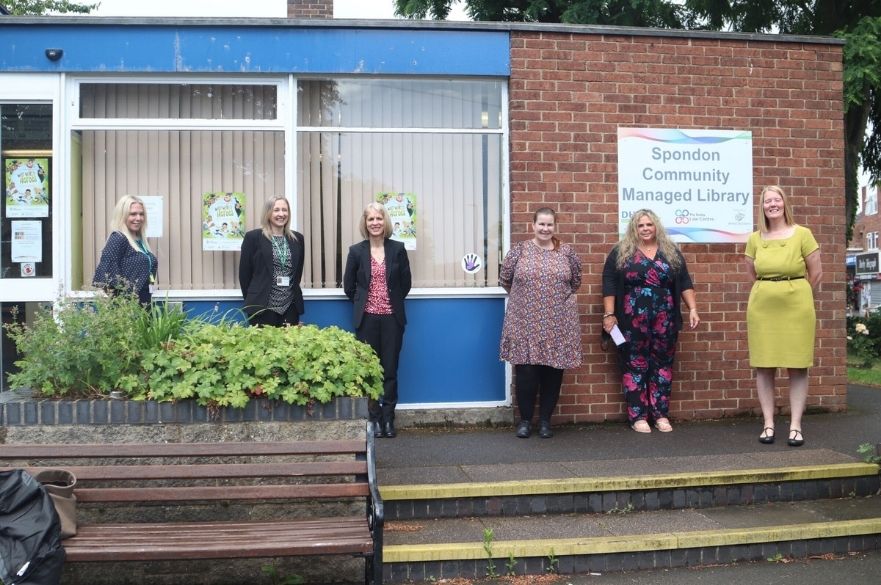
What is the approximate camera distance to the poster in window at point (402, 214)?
24.7 feet

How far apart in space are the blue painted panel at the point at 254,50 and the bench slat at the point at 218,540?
4255mm

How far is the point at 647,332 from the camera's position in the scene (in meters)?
6.92

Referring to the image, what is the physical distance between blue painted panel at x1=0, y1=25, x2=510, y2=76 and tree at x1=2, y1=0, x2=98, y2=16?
23522 mm

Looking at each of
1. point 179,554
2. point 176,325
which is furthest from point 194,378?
point 179,554

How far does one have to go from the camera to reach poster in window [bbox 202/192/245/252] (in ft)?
24.1

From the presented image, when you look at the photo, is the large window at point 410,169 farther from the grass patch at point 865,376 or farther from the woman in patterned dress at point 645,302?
the grass patch at point 865,376

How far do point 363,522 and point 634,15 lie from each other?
61.4 ft

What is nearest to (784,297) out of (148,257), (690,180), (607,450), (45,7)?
(690,180)

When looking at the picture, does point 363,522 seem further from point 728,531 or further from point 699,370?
point 699,370

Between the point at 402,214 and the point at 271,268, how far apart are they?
4.45 ft

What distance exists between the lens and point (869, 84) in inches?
555

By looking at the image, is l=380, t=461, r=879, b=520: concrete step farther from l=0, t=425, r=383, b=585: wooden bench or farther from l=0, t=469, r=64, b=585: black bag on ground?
l=0, t=469, r=64, b=585: black bag on ground

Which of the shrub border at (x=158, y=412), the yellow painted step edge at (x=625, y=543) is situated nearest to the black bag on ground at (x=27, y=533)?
the shrub border at (x=158, y=412)

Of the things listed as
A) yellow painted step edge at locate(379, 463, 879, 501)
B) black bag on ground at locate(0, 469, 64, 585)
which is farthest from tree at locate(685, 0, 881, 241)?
Answer: black bag on ground at locate(0, 469, 64, 585)
